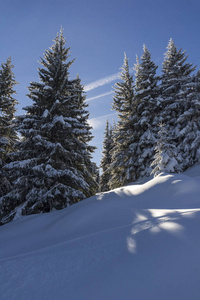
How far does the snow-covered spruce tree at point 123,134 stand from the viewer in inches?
613

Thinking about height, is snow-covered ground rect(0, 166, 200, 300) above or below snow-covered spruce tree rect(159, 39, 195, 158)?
below

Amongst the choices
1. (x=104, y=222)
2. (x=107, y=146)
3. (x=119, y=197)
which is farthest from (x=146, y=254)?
(x=107, y=146)

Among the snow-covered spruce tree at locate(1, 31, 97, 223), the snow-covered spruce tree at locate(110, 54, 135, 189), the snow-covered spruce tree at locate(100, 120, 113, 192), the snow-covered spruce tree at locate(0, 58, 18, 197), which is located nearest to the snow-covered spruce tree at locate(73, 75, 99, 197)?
the snow-covered spruce tree at locate(1, 31, 97, 223)

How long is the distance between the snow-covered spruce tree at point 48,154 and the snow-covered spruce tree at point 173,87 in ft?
26.4

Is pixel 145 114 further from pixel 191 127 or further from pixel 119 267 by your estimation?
pixel 119 267

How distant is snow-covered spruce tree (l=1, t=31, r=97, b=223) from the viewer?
845 cm

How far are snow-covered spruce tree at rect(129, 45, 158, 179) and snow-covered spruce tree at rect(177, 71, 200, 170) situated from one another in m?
2.18

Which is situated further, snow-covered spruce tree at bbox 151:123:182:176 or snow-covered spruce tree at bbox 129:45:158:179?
snow-covered spruce tree at bbox 129:45:158:179

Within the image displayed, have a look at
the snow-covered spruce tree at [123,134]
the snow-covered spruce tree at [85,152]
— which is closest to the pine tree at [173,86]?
the snow-covered spruce tree at [123,134]

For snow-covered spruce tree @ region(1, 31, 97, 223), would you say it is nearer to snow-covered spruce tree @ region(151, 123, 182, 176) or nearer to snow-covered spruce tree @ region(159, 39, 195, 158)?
snow-covered spruce tree @ region(151, 123, 182, 176)

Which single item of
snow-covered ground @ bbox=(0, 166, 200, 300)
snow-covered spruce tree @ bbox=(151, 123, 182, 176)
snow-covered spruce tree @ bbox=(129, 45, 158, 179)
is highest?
snow-covered spruce tree @ bbox=(129, 45, 158, 179)

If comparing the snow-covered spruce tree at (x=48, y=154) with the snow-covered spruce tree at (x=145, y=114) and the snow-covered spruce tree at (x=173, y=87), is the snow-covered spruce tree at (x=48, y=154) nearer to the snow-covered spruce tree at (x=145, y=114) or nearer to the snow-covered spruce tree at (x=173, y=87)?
the snow-covered spruce tree at (x=145, y=114)

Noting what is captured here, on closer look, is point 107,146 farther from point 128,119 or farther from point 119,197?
point 119,197

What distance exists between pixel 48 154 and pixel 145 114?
30.9 feet
